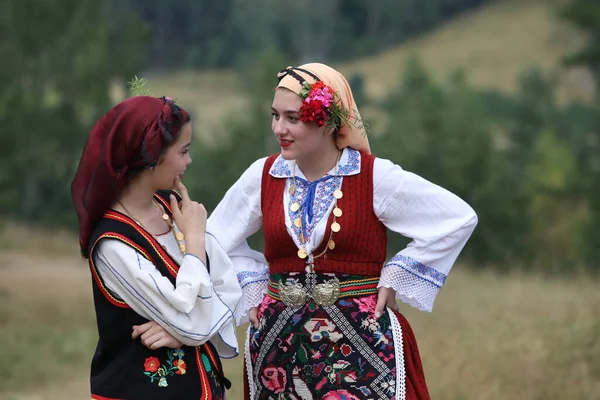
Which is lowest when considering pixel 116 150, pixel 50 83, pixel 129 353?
pixel 50 83

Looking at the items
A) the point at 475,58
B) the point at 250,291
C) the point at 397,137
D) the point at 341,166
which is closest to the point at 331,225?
the point at 341,166

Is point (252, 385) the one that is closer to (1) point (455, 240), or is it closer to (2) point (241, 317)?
(2) point (241, 317)

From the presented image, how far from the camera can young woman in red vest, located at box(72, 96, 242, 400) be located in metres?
2.73

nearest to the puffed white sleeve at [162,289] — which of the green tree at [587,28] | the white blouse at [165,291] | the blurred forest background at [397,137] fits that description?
the white blouse at [165,291]

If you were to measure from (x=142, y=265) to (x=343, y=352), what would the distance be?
35.0 inches

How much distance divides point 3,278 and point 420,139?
7.25 metres

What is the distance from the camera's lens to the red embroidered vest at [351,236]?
329 cm

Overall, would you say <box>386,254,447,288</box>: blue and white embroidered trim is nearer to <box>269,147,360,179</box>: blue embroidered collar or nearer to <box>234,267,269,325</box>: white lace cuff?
<box>269,147,360,179</box>: blue embroidered collar

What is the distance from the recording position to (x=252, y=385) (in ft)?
11.4

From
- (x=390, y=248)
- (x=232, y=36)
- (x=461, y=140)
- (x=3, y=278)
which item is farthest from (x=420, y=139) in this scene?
(x=232, y=36)

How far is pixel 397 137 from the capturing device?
629 inches

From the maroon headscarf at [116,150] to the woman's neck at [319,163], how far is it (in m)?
0.68

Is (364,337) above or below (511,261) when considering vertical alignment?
above

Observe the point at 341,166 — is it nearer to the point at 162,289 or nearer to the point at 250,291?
the point at 250,291
